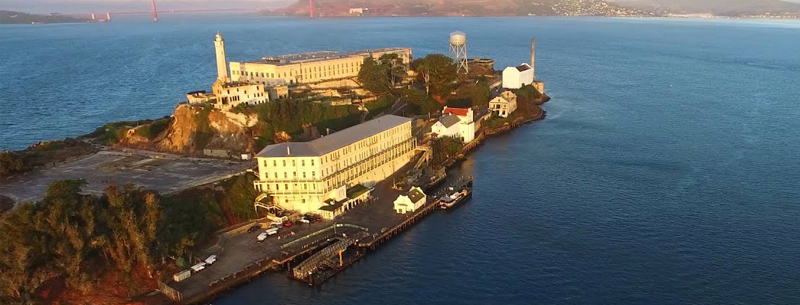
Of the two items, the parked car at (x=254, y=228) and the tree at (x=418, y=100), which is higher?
the tree at (x=418, y=100)

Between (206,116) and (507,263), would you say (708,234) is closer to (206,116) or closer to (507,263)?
(507,263)

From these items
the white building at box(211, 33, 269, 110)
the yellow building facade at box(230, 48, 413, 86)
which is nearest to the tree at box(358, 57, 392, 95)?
the yellow building facade at box(230, 48, 413, 86)

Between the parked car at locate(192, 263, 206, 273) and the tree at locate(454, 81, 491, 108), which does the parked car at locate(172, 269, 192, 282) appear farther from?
the tree at locate(454, 81, 491, 108)

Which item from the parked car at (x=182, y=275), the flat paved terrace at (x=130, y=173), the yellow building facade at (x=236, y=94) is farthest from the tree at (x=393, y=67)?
the parked car at (x=182, y=275)

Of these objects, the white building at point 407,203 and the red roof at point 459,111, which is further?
the red roof at point 459,111

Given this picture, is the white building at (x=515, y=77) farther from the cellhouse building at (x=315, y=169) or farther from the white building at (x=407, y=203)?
the white building at (x=407, y=203)

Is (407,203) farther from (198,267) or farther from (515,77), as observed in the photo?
(515,77)

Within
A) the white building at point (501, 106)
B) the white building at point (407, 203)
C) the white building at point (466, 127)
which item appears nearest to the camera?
the white building at point (407, 203)
